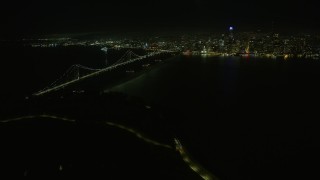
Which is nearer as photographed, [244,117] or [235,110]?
[244,117]

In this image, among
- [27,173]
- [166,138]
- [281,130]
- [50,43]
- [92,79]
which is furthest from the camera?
[50,43]

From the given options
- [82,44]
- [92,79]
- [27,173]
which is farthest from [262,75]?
[82,44]

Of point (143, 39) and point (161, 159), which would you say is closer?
point (161, 159)

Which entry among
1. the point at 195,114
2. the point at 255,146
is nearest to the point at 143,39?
the point at 195,114

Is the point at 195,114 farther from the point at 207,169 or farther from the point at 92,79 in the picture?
the point at 92,79

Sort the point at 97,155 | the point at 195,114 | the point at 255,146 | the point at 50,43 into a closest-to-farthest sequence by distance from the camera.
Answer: the point at 97,155, the point at 255,146, the point at 195,114, the point at 50,43

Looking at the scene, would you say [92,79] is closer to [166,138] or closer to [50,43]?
[166,138]
